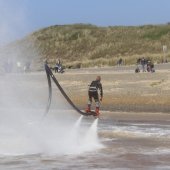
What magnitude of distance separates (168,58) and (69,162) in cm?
Answer: 4811

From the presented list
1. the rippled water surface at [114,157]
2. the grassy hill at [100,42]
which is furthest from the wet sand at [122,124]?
the grassy hill at [100,42]

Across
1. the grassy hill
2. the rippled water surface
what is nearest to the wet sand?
the rippled water surface

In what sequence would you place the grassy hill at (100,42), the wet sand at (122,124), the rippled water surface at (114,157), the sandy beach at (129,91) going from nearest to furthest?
the rippled water surface at (114,157) < the wet sand at (122,124) < the sandy beach at (129,91) < the grassy hill at (100,42)

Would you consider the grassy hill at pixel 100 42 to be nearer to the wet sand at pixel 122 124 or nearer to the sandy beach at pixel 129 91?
the sandy beach at pixel 129 91

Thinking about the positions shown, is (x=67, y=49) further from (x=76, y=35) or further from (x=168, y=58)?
(x=168, y=58)

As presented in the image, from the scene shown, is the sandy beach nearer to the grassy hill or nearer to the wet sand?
the wet sand

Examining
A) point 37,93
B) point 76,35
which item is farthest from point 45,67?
point 76,35

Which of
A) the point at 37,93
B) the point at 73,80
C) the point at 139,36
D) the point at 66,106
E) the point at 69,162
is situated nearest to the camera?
the point at 69,162

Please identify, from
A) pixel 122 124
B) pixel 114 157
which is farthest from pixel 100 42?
pixel 114 157

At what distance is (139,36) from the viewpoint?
89875mm

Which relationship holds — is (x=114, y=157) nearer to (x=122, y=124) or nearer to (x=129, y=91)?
(x=122, y=124)

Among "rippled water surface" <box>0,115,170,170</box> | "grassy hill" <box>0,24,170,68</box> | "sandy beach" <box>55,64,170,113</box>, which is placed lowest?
"rippled water surface" <box>0,115,170,170</box>

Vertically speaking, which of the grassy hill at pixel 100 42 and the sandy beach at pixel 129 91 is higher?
the grassy hill at pixel 100 42

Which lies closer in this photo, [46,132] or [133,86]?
[46,132]
